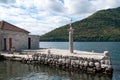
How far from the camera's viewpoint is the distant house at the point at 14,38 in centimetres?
4241

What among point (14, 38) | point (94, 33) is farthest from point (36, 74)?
point (94, 33)

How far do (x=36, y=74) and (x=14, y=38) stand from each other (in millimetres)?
18690

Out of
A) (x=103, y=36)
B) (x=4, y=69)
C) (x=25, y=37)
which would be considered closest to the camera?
(x=4, y=69)

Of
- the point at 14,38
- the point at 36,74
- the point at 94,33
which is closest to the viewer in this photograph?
the point at 36,74

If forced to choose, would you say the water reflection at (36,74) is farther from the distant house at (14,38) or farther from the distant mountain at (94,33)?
the distant mountain at (94,33)

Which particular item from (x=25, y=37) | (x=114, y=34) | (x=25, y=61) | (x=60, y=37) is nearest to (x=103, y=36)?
(x=114, y=34)

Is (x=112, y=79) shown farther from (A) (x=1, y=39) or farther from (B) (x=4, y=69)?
(A) (x=1, y=39)

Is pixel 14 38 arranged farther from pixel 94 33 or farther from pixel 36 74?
pixel 94 33

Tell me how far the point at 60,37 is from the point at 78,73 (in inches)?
6421

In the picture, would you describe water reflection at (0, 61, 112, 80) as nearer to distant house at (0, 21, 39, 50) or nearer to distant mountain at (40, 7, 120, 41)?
distant house at (0, 21, 39, 50)

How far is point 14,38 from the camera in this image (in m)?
43.7

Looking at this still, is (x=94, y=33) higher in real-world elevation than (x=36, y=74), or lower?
higher

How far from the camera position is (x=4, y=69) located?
Answer: 29.1 m

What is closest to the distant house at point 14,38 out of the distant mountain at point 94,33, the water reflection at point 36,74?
the water reflection at point 36,74
